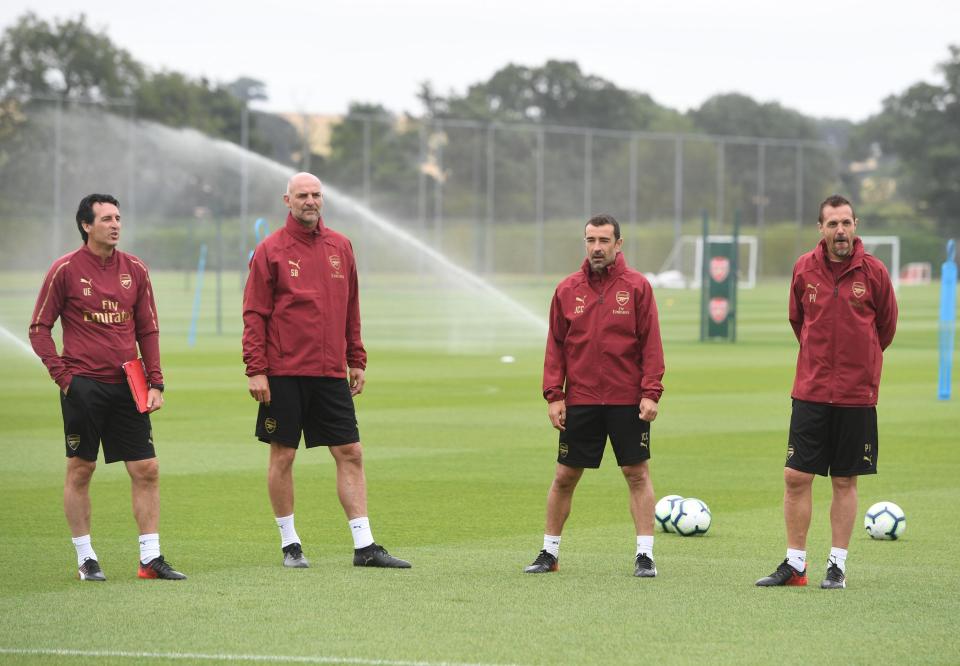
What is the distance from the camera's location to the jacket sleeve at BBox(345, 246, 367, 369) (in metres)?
9.43

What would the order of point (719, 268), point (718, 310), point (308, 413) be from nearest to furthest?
point (308, 413) < point (719, 268) < point (718, 310)

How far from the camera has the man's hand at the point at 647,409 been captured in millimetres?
8820

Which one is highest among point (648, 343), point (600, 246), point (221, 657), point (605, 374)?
point (600, 246)

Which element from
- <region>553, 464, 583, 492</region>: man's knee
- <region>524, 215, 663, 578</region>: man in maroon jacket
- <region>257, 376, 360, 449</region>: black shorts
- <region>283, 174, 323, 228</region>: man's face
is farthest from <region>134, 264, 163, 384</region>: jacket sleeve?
<region>553, 464, 583, 492</region>: man's knee

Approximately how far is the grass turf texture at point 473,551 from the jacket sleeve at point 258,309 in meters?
1.17

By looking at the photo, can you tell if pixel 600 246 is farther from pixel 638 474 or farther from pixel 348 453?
pixel 348 453

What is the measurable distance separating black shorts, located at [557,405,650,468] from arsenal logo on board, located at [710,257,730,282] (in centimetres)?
2503

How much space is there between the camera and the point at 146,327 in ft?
29.3

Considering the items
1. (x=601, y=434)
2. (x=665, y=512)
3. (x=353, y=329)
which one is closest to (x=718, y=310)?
(x=665, y=512)

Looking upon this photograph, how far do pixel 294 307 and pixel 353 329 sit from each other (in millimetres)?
484

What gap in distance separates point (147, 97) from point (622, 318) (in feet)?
231

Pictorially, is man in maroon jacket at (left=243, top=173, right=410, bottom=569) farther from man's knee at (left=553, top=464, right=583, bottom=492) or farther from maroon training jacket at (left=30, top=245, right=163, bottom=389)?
man's knee at (left=553, top=464, right=583, bottom=492)

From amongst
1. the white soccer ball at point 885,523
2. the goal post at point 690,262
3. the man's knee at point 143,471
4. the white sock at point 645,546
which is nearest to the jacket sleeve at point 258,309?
the man's knee at point 143,471

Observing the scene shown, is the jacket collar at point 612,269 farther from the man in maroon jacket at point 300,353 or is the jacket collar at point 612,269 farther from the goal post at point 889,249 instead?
the goal post at point 889,249
